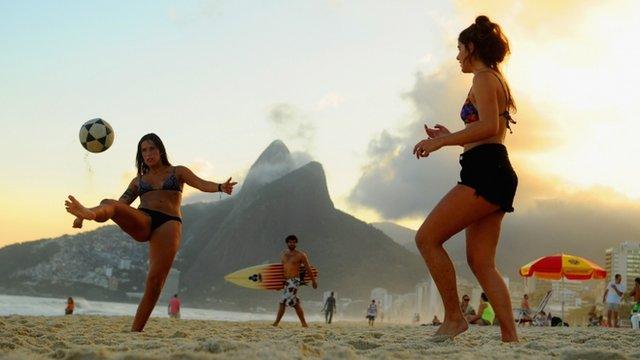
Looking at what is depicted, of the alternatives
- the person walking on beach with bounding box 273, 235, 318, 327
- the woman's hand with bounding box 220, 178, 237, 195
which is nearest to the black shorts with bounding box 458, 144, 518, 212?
the woman's hand with bounding box 220, 178, 237, 195

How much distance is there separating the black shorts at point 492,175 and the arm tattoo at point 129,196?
130 inches

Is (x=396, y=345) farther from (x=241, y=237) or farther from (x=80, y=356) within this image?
(x=241, y=237)

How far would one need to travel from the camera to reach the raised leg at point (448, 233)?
4.75 m

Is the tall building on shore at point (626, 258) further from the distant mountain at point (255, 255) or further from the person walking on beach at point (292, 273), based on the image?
the person walking on beach at point (292, 273)

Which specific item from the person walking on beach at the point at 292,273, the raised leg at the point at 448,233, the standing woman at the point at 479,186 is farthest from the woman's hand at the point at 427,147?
the person walking on beach at the point at 292,273

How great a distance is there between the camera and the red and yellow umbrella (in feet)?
67.9

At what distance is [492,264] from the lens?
4.95 metres

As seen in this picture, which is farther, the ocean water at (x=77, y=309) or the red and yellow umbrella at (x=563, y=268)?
the ocean water at (x=77, y=309)

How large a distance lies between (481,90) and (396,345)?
181 centimetres

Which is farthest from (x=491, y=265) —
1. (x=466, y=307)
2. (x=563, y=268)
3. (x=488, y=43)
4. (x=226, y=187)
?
(x=563, y=268)

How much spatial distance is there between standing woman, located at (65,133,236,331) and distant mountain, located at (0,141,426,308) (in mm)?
151887

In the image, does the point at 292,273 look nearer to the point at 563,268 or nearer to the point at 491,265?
the point at 491,265

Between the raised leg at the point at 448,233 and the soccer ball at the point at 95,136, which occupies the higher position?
the soccer ball at the point at 95,136

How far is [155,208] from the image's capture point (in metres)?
6.46
